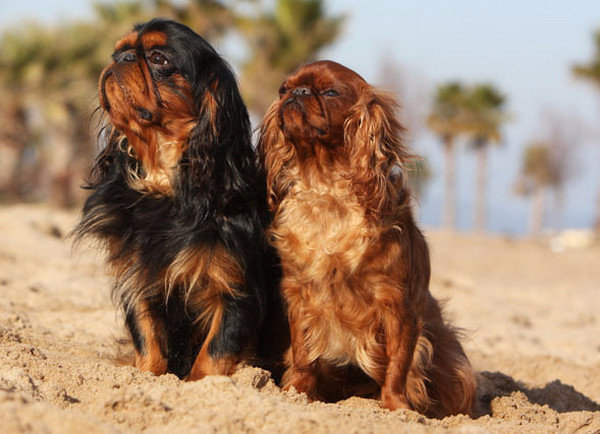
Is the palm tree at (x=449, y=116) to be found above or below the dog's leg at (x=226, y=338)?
above

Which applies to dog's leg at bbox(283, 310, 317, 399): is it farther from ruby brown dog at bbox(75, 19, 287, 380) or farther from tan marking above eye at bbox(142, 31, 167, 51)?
tan marking above eye at bbox(142, 31, 167, 51)

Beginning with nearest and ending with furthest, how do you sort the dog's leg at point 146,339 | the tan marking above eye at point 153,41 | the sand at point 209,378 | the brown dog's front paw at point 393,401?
the sand at point 209,378
the brown dog's front paw at point 393,401
the tan marking above eye at point 153,41
the dog's leg at point 146,339

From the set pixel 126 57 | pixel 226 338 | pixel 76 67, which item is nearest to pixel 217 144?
pixel 126 57

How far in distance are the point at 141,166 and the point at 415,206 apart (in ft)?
4.59

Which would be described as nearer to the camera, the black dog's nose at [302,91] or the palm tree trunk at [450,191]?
the black dog's nose at [302,91]

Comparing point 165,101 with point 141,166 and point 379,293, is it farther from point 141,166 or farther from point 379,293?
point 379,293

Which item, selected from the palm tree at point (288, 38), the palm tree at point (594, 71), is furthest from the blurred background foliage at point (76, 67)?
the palm tree at point (594, 71)

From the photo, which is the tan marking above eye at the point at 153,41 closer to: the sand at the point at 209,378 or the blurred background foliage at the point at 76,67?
the sand at the point at 209,378

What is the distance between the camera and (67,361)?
3662 millimetres

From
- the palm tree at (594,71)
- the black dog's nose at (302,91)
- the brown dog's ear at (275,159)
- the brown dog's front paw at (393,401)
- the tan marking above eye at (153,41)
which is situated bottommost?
the brown dog's front paw at (393,401)

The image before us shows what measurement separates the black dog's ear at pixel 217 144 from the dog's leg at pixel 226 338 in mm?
469

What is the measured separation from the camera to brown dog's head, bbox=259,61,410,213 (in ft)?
11.8

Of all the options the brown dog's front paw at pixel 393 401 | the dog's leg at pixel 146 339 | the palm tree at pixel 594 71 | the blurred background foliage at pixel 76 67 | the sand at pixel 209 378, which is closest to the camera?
the sand at pixel 209 378

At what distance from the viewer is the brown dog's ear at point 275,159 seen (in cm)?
385
